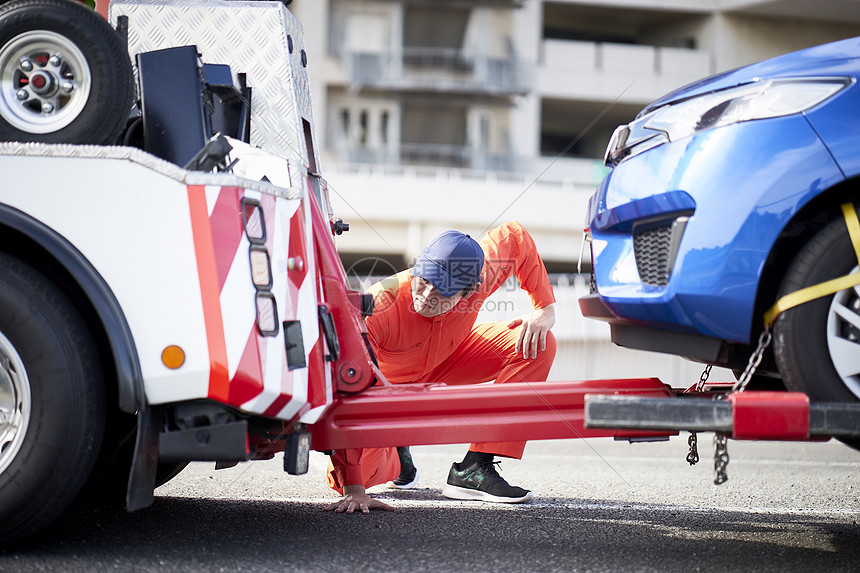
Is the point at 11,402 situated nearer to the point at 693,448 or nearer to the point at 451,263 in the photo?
the point at 451,263

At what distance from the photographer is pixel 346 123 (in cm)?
3284

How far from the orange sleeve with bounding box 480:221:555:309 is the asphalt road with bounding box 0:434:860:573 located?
100cm

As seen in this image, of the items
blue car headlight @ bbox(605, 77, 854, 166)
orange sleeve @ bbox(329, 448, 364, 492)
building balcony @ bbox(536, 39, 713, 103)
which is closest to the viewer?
blue car headlight @ bbox(605, 77, 854, 166)

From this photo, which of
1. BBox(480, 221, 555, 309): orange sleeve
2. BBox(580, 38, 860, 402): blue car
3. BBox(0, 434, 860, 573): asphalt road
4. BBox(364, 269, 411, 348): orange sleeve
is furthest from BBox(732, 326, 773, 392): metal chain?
BBox(364, 269, 411, 348): orange sleeve

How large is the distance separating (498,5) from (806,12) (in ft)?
39.2

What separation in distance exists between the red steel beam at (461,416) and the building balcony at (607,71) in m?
30.8

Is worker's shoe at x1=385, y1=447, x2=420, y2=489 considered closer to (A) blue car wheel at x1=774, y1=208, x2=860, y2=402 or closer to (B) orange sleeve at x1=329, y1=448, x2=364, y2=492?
(B) orange sleeve at x1=329, y1=448, x2=364, y2=492

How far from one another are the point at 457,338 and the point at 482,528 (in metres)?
1.10

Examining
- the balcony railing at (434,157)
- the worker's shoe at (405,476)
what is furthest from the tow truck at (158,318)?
the balcony railing at (434,157)

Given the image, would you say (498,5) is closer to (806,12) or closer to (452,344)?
(806,12)

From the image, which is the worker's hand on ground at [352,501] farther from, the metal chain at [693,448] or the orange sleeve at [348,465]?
the metal chain at [693,448]

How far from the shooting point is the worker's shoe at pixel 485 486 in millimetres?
3918

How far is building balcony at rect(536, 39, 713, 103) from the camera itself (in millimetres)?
32188

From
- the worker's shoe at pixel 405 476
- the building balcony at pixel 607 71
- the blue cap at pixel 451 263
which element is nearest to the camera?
the blue cap at pixel 451 263
